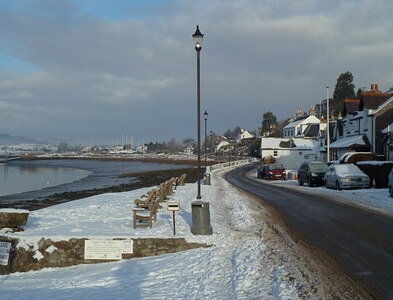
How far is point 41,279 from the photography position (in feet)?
29.3

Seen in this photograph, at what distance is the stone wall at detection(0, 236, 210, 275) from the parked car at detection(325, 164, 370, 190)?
634 inches

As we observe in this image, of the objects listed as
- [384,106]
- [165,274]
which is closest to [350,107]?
[384,106]

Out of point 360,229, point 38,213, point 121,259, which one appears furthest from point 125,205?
point 360,229

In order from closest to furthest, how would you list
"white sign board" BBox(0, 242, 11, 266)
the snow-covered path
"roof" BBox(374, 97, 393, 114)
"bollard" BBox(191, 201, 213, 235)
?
the snow-covered path < "white sign board" BBox(0, 242, 11, 266) < "bollard" BBox(191, 201, 213, 235) < "roof" BBox(374, 97, 393, 114)

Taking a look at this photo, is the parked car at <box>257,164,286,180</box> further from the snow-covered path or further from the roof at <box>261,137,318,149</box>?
the snow-covered path

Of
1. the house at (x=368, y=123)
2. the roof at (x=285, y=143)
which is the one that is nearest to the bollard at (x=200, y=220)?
the house at (x=368, y=123)

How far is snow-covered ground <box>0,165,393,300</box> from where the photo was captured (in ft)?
22.0

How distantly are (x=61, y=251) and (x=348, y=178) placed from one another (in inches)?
720

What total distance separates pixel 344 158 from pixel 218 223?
23.5 metres

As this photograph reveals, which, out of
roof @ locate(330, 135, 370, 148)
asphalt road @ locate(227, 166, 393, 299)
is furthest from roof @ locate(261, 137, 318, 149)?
asphalt road @ locate(227, 166, 393, 299)

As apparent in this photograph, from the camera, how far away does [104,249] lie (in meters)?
9.59

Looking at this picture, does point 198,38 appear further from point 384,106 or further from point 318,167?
point 384,106

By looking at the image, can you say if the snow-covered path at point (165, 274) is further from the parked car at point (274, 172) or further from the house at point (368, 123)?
the house at point (368, 123)

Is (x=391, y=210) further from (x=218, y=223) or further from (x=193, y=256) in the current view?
(x=193, y=256)
